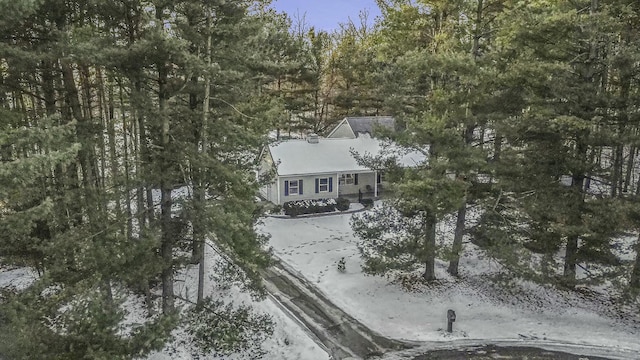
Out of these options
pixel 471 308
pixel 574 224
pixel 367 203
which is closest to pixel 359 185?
pixel 367 203

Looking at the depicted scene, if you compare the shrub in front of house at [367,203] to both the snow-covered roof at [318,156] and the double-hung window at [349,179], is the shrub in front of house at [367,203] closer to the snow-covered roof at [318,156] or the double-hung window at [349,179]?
the double-hung window at [349,179]

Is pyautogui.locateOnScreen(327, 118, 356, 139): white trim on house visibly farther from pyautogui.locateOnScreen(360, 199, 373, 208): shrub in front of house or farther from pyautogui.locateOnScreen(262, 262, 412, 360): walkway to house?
pyautogui.locateOnScreen(262, 262, 412, 360): walkway to house

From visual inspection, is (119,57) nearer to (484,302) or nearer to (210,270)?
(210,270)

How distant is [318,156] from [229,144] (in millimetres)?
15720

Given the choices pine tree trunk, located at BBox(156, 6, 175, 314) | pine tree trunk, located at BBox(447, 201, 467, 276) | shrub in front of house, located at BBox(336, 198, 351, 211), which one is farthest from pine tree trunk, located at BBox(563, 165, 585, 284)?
shrub in front of house, located at BBox(336, 198, 351, 211)

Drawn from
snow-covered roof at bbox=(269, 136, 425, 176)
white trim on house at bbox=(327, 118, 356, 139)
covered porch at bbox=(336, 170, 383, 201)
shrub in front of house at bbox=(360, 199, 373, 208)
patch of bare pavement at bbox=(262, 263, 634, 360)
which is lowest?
patch of bare pavement at bbox=(262, 263, 634, 360)

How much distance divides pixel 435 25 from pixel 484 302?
10.6 m

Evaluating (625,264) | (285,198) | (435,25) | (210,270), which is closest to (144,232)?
(210,270)

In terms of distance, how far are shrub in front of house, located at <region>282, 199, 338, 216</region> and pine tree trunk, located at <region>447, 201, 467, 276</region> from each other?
9833 millimetres

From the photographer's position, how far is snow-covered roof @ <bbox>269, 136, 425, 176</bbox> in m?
27.5

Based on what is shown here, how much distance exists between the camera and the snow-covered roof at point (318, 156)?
90.1 feet

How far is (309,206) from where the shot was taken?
2650 cm

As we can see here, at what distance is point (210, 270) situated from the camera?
18.5m

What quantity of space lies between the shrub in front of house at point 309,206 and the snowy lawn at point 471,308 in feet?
18.8
